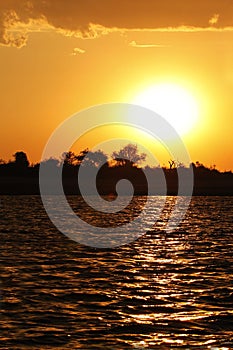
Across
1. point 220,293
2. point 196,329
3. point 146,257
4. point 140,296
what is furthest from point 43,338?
point 146,257

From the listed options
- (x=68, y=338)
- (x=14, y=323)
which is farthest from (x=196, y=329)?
(x=14, y=323)

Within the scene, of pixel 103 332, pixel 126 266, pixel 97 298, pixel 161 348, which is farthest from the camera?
pixel 126 266

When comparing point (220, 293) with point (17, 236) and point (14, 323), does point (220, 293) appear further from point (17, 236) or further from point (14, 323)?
point (17, 236)

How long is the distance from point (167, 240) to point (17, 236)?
51.2ft

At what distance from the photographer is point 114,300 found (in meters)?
32.7

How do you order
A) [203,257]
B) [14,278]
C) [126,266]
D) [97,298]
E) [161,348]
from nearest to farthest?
[161,348] → [97,298] → [14,278] → [126,266] → [203,257]

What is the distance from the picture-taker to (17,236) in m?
70.6

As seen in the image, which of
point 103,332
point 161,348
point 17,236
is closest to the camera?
point 161,348

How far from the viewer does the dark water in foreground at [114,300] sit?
25.6m

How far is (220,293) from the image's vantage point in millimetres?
34438

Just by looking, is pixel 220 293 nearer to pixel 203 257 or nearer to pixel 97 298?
pixel 97 298

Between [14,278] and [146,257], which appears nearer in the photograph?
[14,278]

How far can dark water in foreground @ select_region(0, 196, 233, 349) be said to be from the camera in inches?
1009

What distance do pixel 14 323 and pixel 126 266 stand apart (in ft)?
64.0
